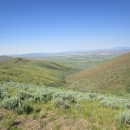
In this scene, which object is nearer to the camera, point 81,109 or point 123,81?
point 81,109

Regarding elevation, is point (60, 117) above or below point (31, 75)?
above

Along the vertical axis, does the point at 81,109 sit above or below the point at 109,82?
above

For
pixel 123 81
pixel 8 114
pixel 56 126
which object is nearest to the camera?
pixel 56 126

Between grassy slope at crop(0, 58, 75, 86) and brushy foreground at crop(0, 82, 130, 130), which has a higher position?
brushy foreground at crop(0, 82, 130, 130)

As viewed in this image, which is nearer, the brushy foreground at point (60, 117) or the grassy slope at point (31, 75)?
the brushy foreground at point (60, 117)

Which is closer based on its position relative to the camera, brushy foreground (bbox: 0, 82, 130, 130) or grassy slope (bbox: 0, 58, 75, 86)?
brushy foreground (bbox: 0, 82, 130, 130)

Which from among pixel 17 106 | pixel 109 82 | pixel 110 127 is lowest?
pixel 109 82

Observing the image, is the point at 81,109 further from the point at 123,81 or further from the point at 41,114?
the point at 123,81

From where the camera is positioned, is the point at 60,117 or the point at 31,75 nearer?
the point at 60,117

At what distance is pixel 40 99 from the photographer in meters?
7.98

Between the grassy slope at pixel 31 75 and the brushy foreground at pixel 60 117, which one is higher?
the brushy foreground at pixel 60 117

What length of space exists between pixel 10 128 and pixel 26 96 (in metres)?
3.42

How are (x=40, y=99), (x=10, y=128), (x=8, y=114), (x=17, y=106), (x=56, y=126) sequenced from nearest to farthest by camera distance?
(x=10, y=128) < (x=56, y=126) < (x=8, y=114) < (x=17, y=106) < (x=40, y=99)

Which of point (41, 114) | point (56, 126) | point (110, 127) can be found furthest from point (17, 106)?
point (110, 127)
